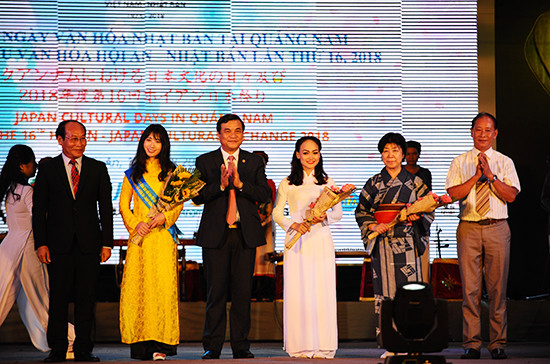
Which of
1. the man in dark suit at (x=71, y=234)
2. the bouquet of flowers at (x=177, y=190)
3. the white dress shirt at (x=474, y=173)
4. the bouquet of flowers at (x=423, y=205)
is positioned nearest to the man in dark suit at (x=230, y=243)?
the bouquet of flowers at (x=177, y=190)

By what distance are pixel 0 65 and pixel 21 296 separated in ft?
9.55

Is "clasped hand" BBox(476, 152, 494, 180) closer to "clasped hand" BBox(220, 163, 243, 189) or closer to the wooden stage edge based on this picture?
"clasped hand" BBox(220, 163, 243, 189)

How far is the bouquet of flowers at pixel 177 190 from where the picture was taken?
4.87 metres

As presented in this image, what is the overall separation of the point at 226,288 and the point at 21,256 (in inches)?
64.8

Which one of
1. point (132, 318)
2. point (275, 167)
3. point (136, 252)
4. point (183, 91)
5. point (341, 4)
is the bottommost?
point (132, 318)

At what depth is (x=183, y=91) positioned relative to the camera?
759 centimetres

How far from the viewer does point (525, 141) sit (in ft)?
25.1

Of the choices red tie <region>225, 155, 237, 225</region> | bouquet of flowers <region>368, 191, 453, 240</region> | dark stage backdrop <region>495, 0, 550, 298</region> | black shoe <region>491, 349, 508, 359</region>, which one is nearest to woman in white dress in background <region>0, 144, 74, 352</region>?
red tie <region>225, 155, 237, 225</region>

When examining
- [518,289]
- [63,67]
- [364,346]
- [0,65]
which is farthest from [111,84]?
[518,289]

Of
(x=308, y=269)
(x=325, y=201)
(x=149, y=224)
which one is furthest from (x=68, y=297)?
(x=325, y=201)

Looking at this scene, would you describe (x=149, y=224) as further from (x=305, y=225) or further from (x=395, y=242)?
(x=395, y=242)

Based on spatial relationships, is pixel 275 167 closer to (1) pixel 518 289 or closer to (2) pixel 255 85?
(2) pixel 255 85

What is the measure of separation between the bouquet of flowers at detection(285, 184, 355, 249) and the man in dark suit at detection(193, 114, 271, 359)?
0.32 meters

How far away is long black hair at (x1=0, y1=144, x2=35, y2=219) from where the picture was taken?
554 cm
